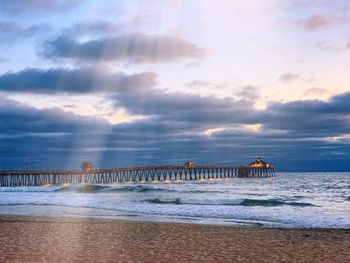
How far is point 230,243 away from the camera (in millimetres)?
10742

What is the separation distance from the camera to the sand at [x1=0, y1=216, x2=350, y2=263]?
855cm

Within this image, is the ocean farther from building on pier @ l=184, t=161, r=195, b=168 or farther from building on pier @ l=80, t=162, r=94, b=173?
building on pier @ l=184, t=161, r=195, b=168

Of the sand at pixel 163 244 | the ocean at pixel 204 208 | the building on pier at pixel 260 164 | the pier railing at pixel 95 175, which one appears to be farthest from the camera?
the building on pier at pixel 260 164

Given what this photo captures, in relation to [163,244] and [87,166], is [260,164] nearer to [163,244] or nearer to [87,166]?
[87,166]

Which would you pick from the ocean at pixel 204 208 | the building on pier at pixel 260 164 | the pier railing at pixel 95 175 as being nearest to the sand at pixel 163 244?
the ocean at pixel 204 208

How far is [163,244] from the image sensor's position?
1035cm

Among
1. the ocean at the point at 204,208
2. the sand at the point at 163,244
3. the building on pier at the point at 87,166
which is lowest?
the ocean at the point at 204,208

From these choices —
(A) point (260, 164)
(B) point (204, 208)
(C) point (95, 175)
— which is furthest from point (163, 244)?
(A) point (260, 164)

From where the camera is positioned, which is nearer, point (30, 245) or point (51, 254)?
point (51, 254)

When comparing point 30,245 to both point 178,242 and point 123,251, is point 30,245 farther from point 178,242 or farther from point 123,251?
point 178,242

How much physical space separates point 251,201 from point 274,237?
19.1 m

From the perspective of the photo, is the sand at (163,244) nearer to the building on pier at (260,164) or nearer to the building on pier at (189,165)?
the building on pier at (189,165)

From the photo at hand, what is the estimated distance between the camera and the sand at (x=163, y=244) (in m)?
8.55

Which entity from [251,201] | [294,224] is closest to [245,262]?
[294,224]
